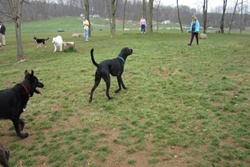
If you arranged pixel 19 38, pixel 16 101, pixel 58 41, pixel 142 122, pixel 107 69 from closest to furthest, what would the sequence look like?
1. pixel 16 101
2. pixel 142 122
3. pixel 107 69
4. pixel 19 38
5. pixel 58 41

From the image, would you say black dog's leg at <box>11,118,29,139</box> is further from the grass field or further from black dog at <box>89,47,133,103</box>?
black dog at <box>89,47,133,103</box>

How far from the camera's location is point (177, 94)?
6.45m

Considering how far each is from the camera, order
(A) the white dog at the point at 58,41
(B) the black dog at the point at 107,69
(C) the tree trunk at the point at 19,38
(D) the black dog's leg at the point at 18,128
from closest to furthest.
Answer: (D) the black dog's leg at the point at 18,128 < (B) the black dog at the point at 107,69 < (C) the tree trunk at the point at 19,38 < (A) the white dog at the point at 58,41

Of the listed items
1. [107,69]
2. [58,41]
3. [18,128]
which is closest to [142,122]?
[107,69]

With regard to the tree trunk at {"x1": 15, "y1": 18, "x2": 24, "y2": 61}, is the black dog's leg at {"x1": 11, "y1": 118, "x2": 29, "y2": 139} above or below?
below

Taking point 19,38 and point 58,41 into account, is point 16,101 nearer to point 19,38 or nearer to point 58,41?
point 19,38

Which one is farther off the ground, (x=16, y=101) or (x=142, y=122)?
(x=16, y=101)

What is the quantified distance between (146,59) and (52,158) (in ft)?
26.7

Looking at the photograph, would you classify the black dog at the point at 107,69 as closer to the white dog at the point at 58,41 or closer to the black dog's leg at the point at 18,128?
the black dog's leg at the point at 18,128

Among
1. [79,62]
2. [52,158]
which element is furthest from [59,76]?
[52,158]

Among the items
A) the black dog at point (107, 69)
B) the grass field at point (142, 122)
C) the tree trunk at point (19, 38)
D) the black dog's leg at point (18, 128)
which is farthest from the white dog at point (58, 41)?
the black dog's leg at point (18, 128)

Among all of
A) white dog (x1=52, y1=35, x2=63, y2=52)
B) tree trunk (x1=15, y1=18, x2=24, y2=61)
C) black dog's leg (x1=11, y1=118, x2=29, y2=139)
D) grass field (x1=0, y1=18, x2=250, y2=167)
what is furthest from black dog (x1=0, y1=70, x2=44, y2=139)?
white dog (x1=52, y1=35, x2=63, y2=52)

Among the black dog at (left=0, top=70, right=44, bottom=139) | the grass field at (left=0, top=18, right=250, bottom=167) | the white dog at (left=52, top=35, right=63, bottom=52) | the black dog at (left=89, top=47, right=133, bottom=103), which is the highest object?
the white dog at (left=52, top=35, right=63, bottom=52)

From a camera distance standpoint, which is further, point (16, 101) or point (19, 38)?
point (19, 38)
